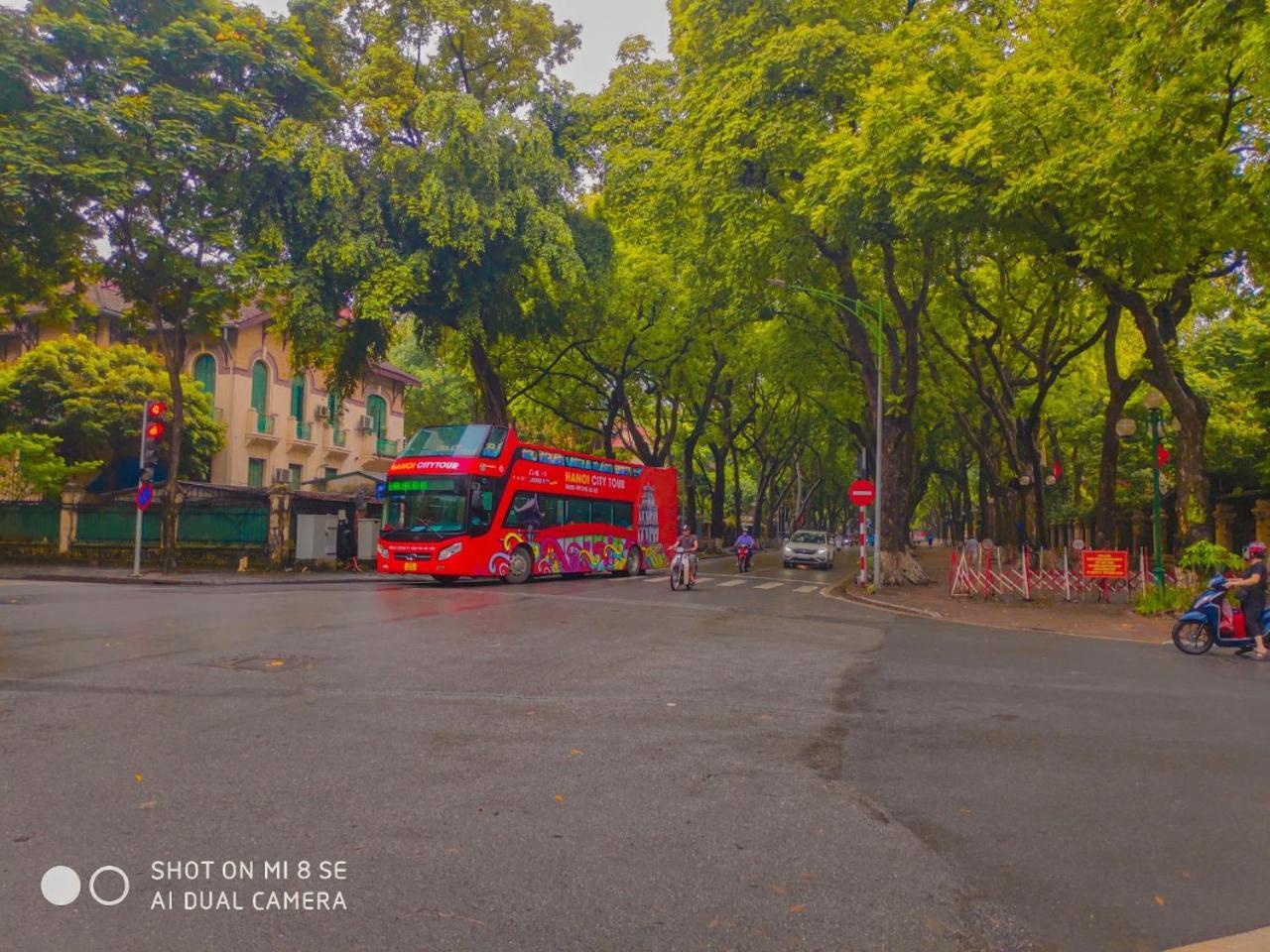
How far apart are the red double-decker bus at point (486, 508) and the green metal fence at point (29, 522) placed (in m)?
15.5

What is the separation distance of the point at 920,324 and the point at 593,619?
20.7 meters

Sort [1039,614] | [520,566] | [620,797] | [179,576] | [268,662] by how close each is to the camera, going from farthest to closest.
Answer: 1. [179,576]
2. [520,566]
3. [1039,614]
4. [268,662]
5. [620,797]

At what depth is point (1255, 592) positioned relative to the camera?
11.8m

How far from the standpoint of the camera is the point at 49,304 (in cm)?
2541

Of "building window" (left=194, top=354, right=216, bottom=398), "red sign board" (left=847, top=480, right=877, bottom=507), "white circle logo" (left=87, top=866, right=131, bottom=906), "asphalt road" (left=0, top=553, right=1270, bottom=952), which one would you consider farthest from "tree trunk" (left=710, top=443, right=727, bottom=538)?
"white circle logo" (left=87, top=866, right=131, bottom=906)

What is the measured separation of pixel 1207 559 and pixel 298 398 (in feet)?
123

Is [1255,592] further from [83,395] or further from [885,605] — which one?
[83,395]

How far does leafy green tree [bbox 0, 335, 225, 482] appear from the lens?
3134cm

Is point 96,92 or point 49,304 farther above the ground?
point 96,92

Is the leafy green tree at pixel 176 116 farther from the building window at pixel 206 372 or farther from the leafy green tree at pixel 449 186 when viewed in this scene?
the building window at pixel 206 372

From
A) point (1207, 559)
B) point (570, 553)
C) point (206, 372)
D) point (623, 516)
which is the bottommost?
point (570, 553)

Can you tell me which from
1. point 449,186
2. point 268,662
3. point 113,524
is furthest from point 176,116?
point 268,662

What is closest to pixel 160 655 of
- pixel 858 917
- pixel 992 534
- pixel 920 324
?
pixel 858 917

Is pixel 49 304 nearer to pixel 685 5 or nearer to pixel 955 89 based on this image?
pixel 685 5
